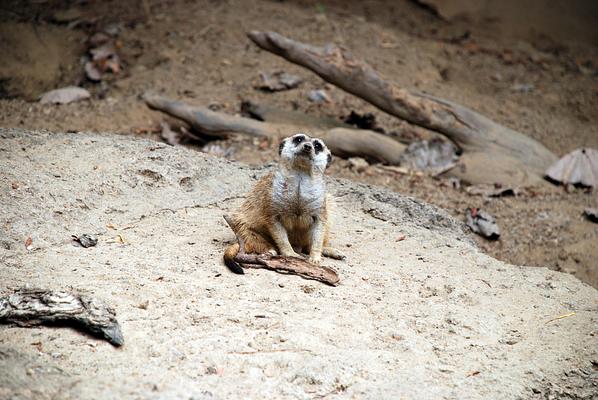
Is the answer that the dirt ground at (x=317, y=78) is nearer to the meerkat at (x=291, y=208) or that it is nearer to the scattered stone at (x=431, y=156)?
the scattered stone at (x=431, y=156)

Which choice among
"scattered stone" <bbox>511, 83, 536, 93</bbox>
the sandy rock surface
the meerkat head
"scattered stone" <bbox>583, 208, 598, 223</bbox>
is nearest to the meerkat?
the meerkat head

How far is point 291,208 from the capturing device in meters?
3.82

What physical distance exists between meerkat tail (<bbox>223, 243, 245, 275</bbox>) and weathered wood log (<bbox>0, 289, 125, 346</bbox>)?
780 mm

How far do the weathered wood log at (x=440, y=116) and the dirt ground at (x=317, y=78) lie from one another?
0.90 ft

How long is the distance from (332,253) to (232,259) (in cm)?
65

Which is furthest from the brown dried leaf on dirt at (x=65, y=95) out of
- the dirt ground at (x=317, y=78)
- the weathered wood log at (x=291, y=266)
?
the weathered wood log at (x=291, y=266)

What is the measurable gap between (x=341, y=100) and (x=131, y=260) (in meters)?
4.13

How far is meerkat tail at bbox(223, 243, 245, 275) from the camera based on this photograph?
341 centimetres

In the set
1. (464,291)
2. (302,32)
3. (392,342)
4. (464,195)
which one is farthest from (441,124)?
(392,342)

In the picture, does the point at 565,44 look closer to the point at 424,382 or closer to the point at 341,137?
the point at 341,137

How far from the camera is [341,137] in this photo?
20.5 ft

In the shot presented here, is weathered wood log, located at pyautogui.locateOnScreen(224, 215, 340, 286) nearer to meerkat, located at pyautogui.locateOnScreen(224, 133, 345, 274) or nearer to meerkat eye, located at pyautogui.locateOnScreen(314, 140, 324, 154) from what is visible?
meerkat, located at pyautogui.locateOnScreen(224, 133, 345, 274)

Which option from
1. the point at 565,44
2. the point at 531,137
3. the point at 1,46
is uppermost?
the point at 565,44

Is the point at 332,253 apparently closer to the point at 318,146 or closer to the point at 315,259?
the point at 315,259
